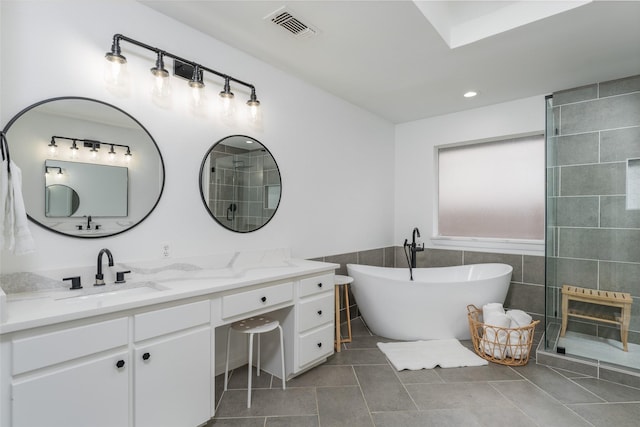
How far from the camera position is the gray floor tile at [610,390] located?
2.10 m

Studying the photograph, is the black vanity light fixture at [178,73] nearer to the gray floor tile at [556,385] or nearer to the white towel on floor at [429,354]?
the white towel on floor at [429,354]

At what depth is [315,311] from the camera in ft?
7.96

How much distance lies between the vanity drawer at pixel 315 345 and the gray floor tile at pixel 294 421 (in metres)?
0.42

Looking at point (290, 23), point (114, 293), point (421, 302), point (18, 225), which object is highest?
point (290, 23)

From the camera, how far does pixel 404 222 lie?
4293 mm

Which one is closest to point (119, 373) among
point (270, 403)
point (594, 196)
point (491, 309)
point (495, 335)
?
point (270, 403)

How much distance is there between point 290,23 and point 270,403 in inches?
99.8

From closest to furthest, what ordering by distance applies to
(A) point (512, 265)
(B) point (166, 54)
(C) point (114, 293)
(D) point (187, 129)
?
(C) point (114, 293)
(B) point (166, 54)
(D) point (187, 129)
(A) point (512, 265)

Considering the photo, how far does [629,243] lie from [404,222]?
7.23 feet

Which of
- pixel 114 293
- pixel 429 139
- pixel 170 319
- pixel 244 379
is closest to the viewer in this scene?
pixel 170 319

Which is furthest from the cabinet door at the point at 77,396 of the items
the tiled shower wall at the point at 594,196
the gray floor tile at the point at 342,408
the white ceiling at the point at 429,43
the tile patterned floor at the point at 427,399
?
the tiled shower wall at the point at 594,196

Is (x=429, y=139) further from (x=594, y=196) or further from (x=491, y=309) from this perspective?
(x=491, y=309)

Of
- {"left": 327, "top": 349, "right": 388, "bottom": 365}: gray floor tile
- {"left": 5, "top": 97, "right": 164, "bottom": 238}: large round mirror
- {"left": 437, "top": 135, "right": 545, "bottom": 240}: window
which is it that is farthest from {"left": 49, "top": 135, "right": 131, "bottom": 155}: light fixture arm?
{"left": 437, "top": 135, "right": 545, "bottom": 240}: window

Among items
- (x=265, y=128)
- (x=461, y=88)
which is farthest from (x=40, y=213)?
(x=461, y=88)
